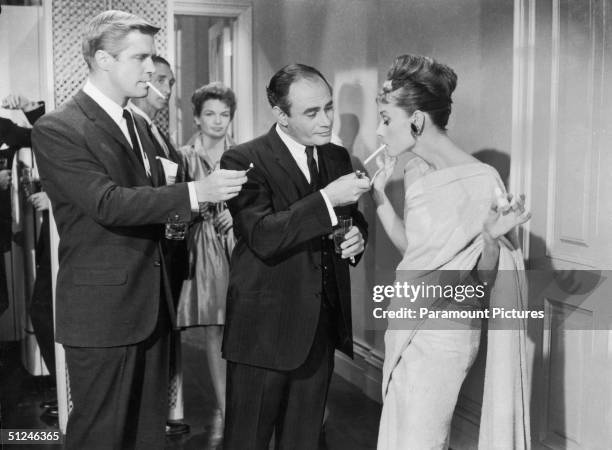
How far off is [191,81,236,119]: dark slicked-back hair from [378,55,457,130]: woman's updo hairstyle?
1.03m

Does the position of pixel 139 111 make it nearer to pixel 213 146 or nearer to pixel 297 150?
pixel 213 146

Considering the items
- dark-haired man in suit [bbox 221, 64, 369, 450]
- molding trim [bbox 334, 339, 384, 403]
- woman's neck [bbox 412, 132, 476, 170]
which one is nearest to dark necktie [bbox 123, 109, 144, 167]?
dark-haired man in suit [bbox 221, 64, 369, 450]

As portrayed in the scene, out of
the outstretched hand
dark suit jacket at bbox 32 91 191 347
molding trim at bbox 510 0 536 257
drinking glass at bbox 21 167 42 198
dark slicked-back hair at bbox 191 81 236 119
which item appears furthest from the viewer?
dark slicked-back hair at bbox 191 81 236 119

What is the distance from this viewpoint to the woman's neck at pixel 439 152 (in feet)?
7.08

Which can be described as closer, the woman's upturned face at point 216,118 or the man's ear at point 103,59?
the man's ear at point 103,59

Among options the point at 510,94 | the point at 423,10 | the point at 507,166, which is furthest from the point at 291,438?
the point at 423,10

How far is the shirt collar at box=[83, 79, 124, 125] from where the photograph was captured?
2154 millimetres

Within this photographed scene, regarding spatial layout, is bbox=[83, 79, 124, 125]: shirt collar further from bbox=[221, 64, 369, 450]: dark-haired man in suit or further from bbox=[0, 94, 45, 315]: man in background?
bbox=[0, 94, 45, 315]: man in background

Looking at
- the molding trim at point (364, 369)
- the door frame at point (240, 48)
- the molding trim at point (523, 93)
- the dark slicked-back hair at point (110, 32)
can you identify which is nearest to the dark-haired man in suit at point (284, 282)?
the dark slicked-back hair at point (110, 32)

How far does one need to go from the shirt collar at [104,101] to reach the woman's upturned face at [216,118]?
0.93m

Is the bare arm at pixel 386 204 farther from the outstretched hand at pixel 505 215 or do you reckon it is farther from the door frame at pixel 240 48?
the door frame at pixel 240 48

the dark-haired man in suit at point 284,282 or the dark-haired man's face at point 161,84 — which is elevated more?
the dark-haired man's face at point 161,84

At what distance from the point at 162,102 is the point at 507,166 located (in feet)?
4.13

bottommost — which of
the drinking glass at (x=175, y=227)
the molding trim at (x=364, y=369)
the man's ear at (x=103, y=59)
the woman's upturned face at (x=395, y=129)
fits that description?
the molding trim at (x=364, y=369)
